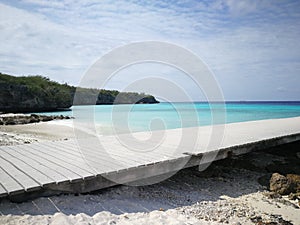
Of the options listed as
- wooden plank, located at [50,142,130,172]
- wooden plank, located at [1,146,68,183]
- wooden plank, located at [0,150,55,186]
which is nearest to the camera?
wooden plank, located at [0,150,55,186]

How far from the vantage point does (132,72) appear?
9680 mm

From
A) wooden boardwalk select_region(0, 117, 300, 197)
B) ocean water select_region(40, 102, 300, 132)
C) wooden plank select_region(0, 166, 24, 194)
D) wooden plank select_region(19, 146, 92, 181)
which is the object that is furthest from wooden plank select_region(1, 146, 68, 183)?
ocean water select_region(40, 102, 300, 132)

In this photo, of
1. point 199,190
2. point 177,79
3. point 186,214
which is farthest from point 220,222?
point 177,79

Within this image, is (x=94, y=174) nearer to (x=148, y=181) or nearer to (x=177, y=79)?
(x=148, y=181)

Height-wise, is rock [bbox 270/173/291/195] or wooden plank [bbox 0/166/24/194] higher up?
wooden plank [bbox 0/166/24/194]

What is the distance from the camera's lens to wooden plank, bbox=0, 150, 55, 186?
10.6 feet

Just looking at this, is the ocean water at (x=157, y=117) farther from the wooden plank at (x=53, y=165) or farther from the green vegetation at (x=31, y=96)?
the wooden plank at (x=53, y=165)

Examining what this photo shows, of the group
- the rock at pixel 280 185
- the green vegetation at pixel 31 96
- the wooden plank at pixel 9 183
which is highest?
the green vegetation at pixel 31 96

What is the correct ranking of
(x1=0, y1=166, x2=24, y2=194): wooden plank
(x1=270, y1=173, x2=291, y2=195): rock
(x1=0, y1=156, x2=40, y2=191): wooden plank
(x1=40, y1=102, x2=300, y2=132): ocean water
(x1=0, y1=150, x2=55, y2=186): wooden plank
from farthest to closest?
(x1=40, y1=102, x2=300, y2=132): ocean water, (x1=270, y1=173, x2=291, y2=195): rock, (x1=0, y1=150, x2=55, y2=186): wooden plank, (x1=0, y1=156, x2=40, y2=191): wooden plank, (x1=0, y1=166, x2=24, y2=194): wooden plank

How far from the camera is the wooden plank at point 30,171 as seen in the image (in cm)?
323

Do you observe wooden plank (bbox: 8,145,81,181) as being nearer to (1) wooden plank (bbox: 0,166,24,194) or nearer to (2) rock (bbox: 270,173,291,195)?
(1) wooden plank (bbox: 0,166,24,194)

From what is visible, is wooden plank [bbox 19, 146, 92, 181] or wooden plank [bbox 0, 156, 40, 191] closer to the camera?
wooden plank [bbox 0, 156, 40, 191]

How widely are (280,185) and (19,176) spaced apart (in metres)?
4.92

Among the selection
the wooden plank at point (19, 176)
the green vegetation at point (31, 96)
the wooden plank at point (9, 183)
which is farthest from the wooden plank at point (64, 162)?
the green vegetation at point (31, 96)
